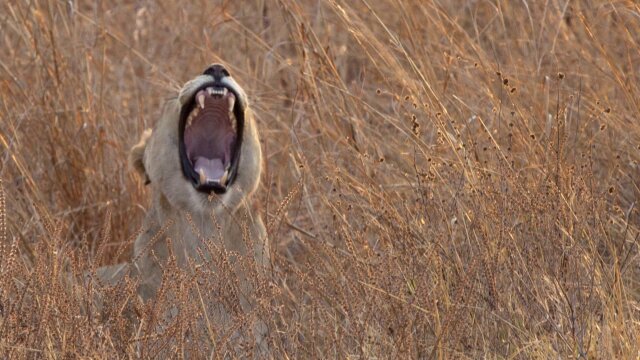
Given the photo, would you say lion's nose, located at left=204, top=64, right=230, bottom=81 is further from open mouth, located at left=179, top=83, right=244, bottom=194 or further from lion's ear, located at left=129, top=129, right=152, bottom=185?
lion's ear, located at left=129, top=129, right=152, bottom=185

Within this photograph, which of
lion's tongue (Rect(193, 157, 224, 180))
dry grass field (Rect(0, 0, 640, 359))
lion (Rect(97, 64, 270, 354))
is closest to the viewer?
dry grass field (Rect(0, 0, 640, 359))

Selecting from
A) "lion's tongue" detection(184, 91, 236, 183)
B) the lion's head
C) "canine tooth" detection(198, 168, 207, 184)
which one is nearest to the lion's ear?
the lion's head

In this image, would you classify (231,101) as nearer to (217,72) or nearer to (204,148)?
(217,72)

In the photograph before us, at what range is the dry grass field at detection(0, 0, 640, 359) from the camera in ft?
11.5

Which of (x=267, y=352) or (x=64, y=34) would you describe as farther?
(x=64, y=34)

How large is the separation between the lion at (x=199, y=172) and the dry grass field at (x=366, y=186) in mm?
163

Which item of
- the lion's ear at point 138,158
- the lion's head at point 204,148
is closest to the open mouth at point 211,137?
the lion's head at point 204,148

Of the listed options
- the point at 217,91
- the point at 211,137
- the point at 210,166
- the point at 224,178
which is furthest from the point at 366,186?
the point at 211,137

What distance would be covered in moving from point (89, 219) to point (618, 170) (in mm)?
2344

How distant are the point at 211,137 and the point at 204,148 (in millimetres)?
52

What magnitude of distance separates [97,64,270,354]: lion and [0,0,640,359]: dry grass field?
0.53 feet

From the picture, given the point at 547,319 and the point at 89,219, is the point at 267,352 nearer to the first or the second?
the point at 547,319

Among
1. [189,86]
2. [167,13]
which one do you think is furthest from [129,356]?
[167,13]

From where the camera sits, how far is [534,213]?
12.4ft
